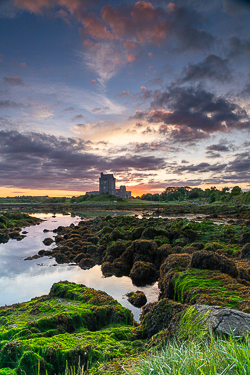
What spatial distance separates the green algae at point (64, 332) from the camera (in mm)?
3486

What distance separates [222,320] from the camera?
10.3 feet

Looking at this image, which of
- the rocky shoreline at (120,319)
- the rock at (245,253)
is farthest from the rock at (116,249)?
the rock at (245,253)

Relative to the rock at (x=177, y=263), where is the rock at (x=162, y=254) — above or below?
below

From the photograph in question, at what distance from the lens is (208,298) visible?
4984mm

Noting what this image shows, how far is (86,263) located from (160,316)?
9.07 m

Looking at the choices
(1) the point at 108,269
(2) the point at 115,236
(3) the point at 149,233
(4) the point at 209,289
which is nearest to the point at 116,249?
(1) the point at 108,269

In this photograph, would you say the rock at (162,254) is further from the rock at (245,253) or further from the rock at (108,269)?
the rock at (245,253)

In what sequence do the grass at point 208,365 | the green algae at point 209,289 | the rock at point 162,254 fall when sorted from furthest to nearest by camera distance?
the rock at point 162,254, the green algae at point 209,289, the grass at point 208,365

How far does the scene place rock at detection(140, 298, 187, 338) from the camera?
4.20 meters

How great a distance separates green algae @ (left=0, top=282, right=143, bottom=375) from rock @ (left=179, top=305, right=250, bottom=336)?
1.30 metres

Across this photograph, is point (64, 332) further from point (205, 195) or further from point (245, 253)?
point (205, 195)

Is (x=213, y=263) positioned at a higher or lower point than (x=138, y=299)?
higher

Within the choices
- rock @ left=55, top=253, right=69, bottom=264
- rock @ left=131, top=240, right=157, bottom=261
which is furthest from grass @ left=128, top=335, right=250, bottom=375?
rock @ left=55, top=253, right=69, bottom=264

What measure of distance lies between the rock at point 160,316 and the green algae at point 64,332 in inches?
14.3
